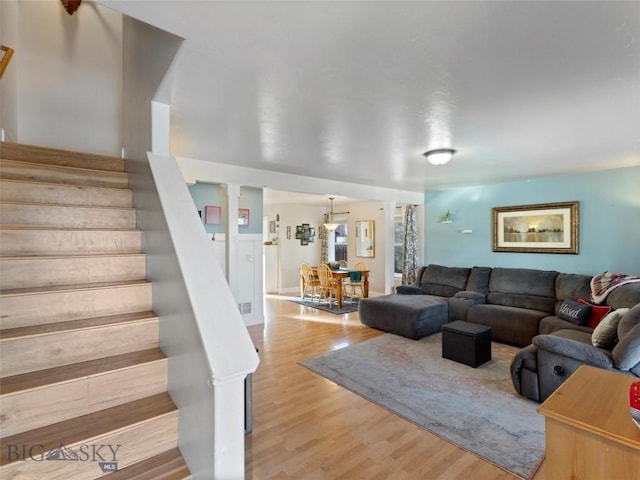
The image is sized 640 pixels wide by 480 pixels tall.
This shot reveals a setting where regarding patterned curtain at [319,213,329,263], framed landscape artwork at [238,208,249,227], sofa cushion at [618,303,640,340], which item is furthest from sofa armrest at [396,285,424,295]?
patterned curtain at [319,213,329,263]

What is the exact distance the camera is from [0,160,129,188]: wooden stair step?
2053 millimetres

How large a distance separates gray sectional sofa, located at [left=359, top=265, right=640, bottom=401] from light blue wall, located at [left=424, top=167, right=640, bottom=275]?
1.45 ft

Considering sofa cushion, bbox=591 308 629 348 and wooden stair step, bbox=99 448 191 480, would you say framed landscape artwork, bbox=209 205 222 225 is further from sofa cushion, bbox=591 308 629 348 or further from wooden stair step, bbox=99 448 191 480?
sofa cushion, bbox=591 308 629 348

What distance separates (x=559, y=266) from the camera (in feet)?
15.7

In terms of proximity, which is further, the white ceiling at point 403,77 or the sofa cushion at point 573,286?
the sofa cushion at point 573,286

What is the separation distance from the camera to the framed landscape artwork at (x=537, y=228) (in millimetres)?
4652

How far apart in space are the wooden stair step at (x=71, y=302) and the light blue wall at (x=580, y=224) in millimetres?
5574

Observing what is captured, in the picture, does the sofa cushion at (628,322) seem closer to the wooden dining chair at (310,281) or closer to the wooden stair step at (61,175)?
the wooden stair step at (61,175)

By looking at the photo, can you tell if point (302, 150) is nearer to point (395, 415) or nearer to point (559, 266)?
point (395, 415)

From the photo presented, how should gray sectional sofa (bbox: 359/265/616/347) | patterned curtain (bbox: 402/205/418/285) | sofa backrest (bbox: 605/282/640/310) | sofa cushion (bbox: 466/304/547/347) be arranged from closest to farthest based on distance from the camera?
1. sofa backrest (bbox: 605/282/640/310)
2. sofa cushion (bbox: 466/304/547/347)
3. gray sectional sofa (bbox: 359/265/616/347)
4. patterned curtain (bbox: 402/205/418/285)

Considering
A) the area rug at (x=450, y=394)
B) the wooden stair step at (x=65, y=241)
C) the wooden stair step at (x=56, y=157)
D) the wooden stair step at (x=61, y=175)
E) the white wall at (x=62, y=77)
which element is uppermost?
the white wall at (x=62, y=77)

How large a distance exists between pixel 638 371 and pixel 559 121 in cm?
201

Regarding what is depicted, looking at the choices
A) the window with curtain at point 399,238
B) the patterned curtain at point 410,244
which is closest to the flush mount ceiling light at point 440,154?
the patterned curtain at point 410,244

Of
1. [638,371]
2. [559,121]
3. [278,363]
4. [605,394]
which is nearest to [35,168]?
[278,363]
